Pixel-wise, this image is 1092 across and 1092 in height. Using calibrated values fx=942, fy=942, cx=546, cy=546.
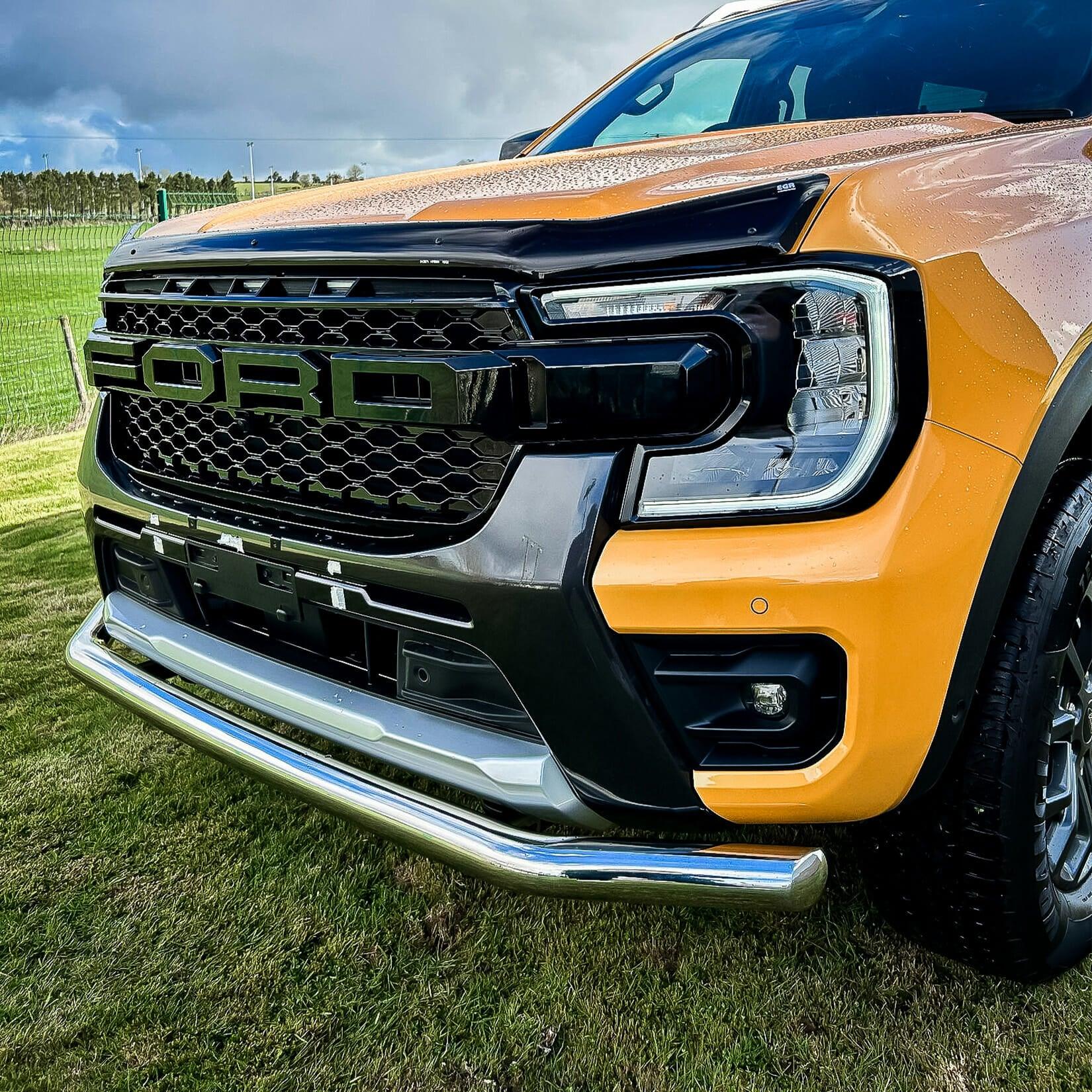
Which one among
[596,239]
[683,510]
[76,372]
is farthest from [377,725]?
[76,372]

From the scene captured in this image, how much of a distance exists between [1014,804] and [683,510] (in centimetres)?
76

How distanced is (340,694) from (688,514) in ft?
2.67

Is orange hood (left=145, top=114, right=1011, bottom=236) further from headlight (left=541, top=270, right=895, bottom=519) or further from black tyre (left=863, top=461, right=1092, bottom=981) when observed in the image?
black tyre (left=863, top=461, right=1092, bottom=981)

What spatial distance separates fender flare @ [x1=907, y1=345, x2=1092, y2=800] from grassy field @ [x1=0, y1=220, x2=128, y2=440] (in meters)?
9.72

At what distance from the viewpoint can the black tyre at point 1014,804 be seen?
1549 mm

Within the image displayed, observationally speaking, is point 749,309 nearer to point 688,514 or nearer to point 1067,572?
point 688,514

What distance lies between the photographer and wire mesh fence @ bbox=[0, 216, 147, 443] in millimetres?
9609

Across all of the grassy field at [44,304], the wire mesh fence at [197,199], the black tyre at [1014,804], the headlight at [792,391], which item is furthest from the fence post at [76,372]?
the black tyre at [1014,804]

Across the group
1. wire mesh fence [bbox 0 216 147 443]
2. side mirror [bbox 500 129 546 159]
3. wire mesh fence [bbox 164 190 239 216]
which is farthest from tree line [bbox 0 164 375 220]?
side mirror [bbox 500 129 546 159]

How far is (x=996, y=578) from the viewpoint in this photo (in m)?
1.46

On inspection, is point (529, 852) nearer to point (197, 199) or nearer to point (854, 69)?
point (854, 69)

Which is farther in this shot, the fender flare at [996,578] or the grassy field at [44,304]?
the grassy field at [44,304]

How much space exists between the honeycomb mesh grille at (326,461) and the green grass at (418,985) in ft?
3.09

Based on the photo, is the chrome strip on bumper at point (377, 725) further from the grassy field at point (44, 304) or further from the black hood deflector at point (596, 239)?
the grassy field at point (44, 304)
